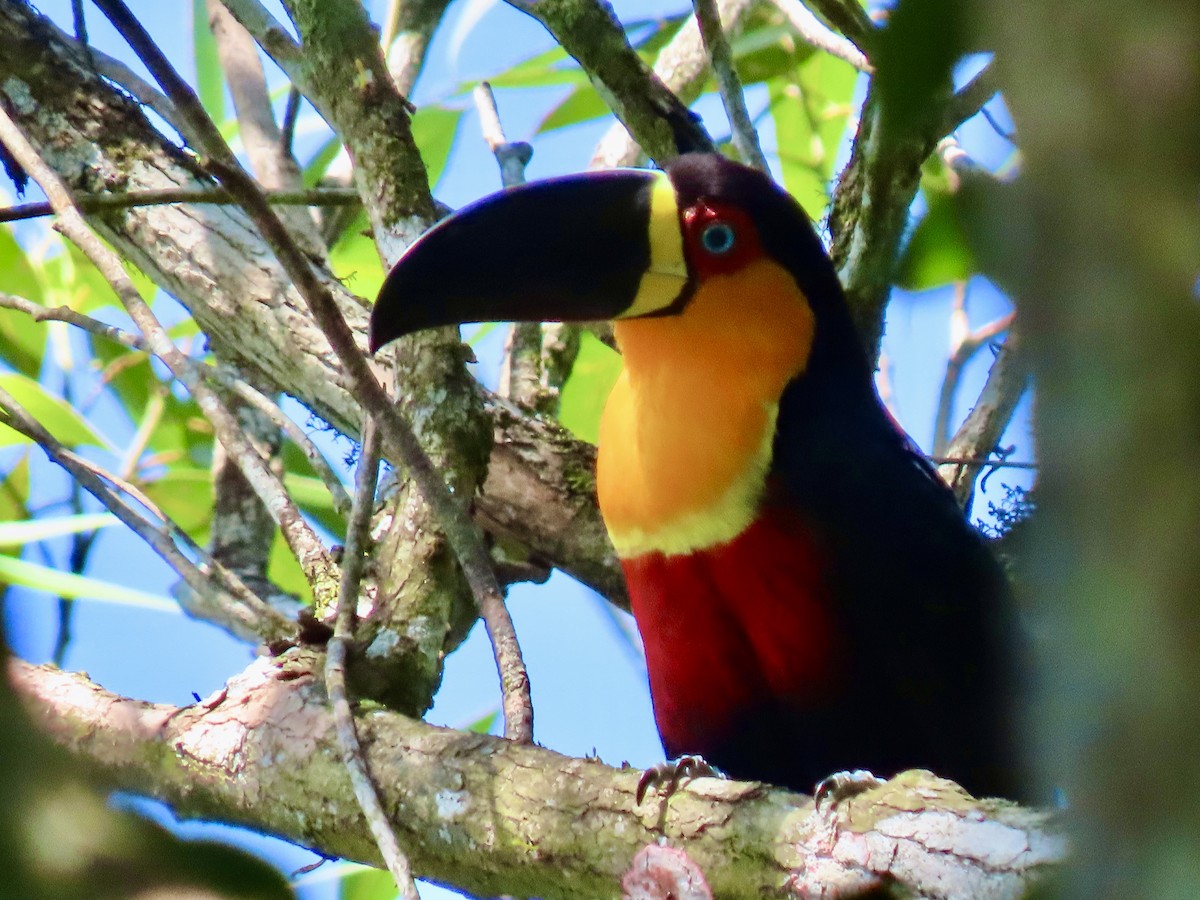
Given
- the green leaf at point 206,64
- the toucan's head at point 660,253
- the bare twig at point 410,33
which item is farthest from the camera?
the green leaf at point 206,64

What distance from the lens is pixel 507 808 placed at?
203 centimetres

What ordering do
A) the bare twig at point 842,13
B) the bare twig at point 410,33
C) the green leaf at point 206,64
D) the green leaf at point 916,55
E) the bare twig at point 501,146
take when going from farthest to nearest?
the green leaf at point 206,64
the bare twig at point 410,33
the bare twig at point 501,146
the bare twig at point 842,13
the green leaf at point 916,55

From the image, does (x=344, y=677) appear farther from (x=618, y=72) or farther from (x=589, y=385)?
(x=589, y=385)

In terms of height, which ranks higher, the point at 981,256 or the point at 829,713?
the point at 829,713

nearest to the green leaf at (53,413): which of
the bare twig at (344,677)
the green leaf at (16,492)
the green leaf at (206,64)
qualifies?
the green leaf at (16,492)

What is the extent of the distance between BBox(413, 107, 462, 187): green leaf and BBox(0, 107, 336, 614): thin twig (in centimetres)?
184

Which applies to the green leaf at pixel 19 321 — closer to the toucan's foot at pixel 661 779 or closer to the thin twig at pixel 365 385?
the thin twig at pixel 365 385

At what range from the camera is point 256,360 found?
3125mm

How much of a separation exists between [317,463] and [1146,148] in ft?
8.07

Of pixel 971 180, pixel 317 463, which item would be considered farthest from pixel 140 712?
pixel 971 180

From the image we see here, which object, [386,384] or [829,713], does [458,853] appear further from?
[386,384]

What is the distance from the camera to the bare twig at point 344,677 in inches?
73.9

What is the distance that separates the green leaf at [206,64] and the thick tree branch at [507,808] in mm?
2605

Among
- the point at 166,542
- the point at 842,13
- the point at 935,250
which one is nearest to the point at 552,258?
the point at 842,13
